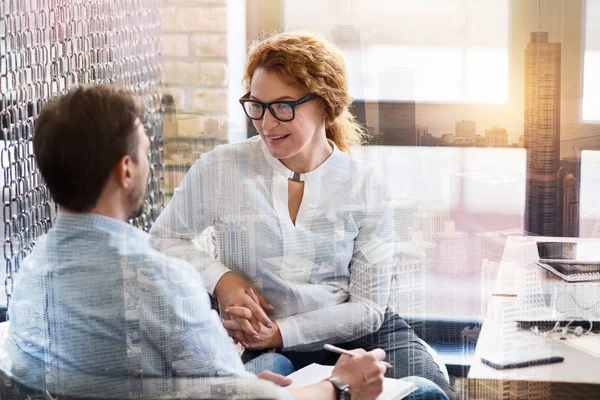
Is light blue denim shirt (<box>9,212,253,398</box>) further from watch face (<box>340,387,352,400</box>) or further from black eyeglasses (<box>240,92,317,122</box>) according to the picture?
black eyeglasses (<box>240,92,317,122</box>)

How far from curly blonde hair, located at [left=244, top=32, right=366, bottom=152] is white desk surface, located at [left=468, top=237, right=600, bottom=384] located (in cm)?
44

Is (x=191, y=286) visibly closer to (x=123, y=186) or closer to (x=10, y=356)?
(x=123, y=186)

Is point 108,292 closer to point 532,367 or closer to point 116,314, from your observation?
point 116,314

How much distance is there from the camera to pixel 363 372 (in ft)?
5.88

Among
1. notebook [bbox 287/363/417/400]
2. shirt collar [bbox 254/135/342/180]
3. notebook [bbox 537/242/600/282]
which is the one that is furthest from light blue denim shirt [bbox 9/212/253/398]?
notebook [bbox 537/242/600/282]

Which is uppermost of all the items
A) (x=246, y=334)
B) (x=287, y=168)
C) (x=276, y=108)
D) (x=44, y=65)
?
(x=44, y=65)

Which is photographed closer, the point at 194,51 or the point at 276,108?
the point at 276,108

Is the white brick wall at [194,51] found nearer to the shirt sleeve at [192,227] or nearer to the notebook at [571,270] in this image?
the shirt sleeve at [192,227]

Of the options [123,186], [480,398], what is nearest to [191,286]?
[123,186]

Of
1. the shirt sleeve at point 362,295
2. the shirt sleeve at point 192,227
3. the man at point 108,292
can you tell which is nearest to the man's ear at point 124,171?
the man at point 108,292

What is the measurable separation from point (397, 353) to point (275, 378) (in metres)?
0.29

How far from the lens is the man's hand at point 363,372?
5.76 feet

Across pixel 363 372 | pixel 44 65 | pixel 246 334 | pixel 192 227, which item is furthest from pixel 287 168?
pixel 44 65

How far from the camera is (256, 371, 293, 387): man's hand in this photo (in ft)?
5.74
